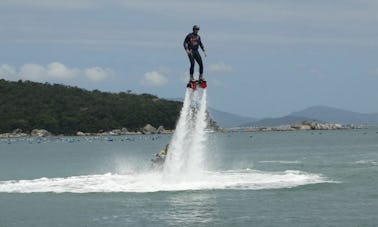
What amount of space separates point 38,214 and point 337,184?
64.5 feet

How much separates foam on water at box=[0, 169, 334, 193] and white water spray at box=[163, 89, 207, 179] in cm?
72

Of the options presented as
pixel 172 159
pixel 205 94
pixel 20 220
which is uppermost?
pixel 205 94

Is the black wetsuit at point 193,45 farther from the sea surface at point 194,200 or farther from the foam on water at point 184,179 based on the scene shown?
the sea surface at point 194,200

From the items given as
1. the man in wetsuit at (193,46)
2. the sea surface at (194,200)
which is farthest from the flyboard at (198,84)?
the sea surface at (194,200)

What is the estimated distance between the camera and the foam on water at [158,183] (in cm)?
4433

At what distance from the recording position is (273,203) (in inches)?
1501

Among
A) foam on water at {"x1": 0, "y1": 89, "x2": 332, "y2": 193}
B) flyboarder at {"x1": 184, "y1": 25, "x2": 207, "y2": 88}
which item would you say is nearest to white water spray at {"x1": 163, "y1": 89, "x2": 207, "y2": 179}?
foam on water at {"x1": 0, "y1": 89, "x2": 332, "y2": 193}

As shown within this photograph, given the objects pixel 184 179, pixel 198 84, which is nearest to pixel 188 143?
pixel 184 179

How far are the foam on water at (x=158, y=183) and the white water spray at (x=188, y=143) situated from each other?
0.72 metres

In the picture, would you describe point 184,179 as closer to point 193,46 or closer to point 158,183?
point 158,183

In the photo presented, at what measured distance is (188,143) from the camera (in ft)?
145

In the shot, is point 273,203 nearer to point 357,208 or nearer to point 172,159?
point 357,208

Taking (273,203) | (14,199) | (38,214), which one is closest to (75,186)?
(14,199)

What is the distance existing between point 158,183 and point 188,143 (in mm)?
3547
